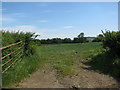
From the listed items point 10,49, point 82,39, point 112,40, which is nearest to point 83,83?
point 10,49

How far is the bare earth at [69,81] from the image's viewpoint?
21.4 ft

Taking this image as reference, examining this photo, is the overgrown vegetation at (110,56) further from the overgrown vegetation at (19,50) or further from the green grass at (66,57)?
the overgrown vegetation at (19,50)

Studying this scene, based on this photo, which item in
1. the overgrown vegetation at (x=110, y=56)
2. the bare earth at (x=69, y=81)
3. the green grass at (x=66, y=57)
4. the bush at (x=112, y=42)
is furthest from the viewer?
the bush at (x=112, y=42)

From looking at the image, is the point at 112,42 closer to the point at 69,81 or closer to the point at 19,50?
the point at 69,81

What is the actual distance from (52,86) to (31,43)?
5976 millimetres

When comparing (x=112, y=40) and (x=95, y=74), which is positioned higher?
(x=112, y=40)

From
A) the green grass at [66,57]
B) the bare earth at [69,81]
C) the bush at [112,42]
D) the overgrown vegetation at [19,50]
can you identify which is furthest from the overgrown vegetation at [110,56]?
the overgrown vegetation at [19,50]

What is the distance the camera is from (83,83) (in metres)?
6.83

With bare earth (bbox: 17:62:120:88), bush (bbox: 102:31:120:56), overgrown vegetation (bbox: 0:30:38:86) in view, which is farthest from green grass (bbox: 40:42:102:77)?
bush (bbox: 102:31:120:56)

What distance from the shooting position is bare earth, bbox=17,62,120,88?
6.54m

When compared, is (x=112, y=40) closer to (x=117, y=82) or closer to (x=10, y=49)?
(x=117, y=82)

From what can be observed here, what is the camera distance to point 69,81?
23.1 ft

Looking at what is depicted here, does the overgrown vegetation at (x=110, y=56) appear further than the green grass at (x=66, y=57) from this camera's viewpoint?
Yes

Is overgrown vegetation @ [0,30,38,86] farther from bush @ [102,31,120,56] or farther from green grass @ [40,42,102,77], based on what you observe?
bush @ [102,31,120,56]
